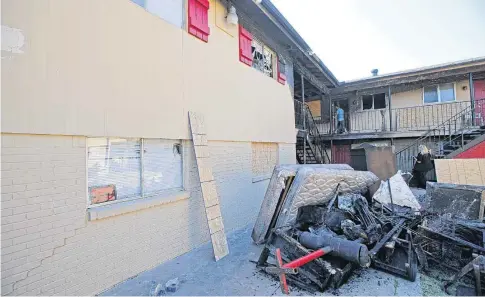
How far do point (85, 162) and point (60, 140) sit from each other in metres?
0.39

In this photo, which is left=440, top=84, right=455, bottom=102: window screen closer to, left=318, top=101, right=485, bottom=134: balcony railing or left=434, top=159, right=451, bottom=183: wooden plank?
left=318, top=101, right=485, bottom=134: balcony railing

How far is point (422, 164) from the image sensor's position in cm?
957

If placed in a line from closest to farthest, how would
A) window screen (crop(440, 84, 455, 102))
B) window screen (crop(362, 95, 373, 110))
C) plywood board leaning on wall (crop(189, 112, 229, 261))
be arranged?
plywood board leaning on wall (crop(189, 112, 229, 261)), window screen (crop(440, 84, 455, 102)), window screen (crop(362, 95, 373, 110))

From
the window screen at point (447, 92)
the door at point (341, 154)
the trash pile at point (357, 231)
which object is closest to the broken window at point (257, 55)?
the trash pile at point (357, 231)

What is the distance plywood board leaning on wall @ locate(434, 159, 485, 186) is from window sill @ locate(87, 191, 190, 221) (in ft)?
26.5

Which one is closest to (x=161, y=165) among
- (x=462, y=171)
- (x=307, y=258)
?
(x=307, y=258)

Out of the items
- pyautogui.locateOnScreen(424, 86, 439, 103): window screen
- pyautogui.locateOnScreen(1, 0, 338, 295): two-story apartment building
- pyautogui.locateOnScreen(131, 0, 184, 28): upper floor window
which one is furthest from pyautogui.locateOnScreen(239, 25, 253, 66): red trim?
pyautogui.locateOnScreen(424, 86, 439, 103): window screen

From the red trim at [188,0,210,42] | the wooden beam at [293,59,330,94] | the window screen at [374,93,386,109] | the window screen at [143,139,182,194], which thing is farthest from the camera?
the window screen at [374,93,386,109]

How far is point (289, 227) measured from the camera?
435cm

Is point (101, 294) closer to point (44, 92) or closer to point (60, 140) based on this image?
point (60, 140)

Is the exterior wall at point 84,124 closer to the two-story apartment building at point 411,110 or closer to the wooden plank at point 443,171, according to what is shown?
the wooden plank at point 443,171

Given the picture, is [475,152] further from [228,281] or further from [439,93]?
[228,281]

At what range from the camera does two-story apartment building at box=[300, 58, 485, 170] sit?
10859 millimetres

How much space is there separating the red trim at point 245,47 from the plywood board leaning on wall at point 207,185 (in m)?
2.47
